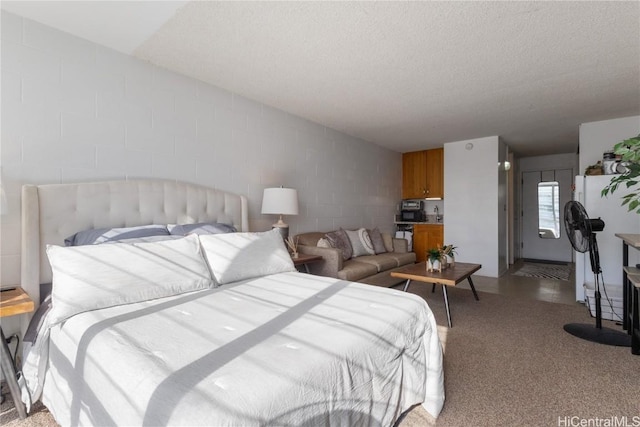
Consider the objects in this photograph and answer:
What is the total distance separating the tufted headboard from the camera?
1897 mm

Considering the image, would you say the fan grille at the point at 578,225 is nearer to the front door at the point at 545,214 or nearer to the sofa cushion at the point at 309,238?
the sofa cushion at the point at 309,238

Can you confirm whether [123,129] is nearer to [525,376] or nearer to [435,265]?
[435,265]

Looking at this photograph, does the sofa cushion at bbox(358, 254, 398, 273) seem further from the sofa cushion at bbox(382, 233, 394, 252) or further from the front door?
the front door

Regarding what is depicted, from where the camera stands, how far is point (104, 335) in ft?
4.07

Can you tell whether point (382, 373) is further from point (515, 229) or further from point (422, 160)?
point (515, 229)

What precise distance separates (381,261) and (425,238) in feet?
6.99

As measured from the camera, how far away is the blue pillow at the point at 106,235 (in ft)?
6.63

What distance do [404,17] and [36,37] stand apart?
2479mm

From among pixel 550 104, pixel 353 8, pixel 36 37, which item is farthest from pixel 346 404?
pixel 550 104

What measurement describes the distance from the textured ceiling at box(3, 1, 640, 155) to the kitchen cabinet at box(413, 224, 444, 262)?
235 centimetres

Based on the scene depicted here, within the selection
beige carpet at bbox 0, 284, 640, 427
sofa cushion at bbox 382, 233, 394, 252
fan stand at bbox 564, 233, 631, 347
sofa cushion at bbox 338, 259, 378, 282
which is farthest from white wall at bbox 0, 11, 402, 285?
fan stand at bbox 564, 233, 631, 347

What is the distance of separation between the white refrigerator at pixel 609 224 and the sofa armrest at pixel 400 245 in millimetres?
2224

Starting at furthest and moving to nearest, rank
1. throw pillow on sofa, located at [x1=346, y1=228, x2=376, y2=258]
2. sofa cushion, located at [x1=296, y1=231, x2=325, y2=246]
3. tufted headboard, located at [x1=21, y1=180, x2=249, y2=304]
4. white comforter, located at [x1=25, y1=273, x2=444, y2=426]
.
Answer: throw pillow on sofa, located at [x1=346, y1=228, x2=376, y2=258]
sofa cushion, located at [x1=296, y1=231, x2=325, y2=246]
tufted headboard, located at [x1=21, y1=180, x2=249, y2=304]
white comforter, located at [x1=25, y1=273, x2=444, y2=426]

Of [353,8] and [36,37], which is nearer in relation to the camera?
[353,8]
